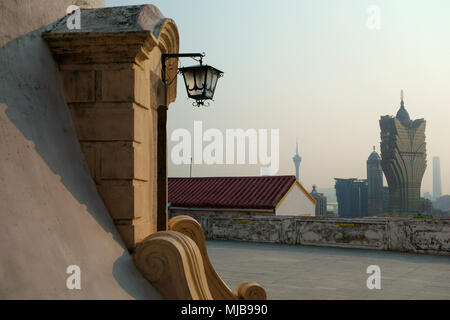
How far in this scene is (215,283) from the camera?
4629mm

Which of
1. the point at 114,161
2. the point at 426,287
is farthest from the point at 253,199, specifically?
the point at 114,161

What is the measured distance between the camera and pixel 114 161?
407cm

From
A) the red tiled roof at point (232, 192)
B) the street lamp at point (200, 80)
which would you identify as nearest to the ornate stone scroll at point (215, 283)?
the street lamp at point (200, 80)

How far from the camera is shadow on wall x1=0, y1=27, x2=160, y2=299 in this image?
3.58 m

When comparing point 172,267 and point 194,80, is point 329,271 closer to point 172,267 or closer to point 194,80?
point 194,80

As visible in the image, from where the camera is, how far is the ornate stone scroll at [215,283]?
4.45m

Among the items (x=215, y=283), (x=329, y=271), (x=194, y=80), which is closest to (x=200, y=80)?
(x=194, y=80)

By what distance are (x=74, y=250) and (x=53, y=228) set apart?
24 cm

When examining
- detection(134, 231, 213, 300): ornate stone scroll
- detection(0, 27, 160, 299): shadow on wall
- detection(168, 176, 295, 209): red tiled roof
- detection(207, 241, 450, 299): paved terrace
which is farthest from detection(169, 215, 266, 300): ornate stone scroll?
detection(168, 176, 295, 209): red tiled roof

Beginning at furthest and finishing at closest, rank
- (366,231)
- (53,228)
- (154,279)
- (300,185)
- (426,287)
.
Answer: (300,185), (366,231), (426,287), (154,279), (53,228)

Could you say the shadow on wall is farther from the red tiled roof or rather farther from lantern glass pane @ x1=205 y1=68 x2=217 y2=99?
the red tiled roof

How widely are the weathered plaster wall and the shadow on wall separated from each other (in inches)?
442

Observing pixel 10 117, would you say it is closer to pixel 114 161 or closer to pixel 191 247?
pixel 114 161

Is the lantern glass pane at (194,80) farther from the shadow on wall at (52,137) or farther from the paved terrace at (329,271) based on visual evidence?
the paved terrace at (329,271)
